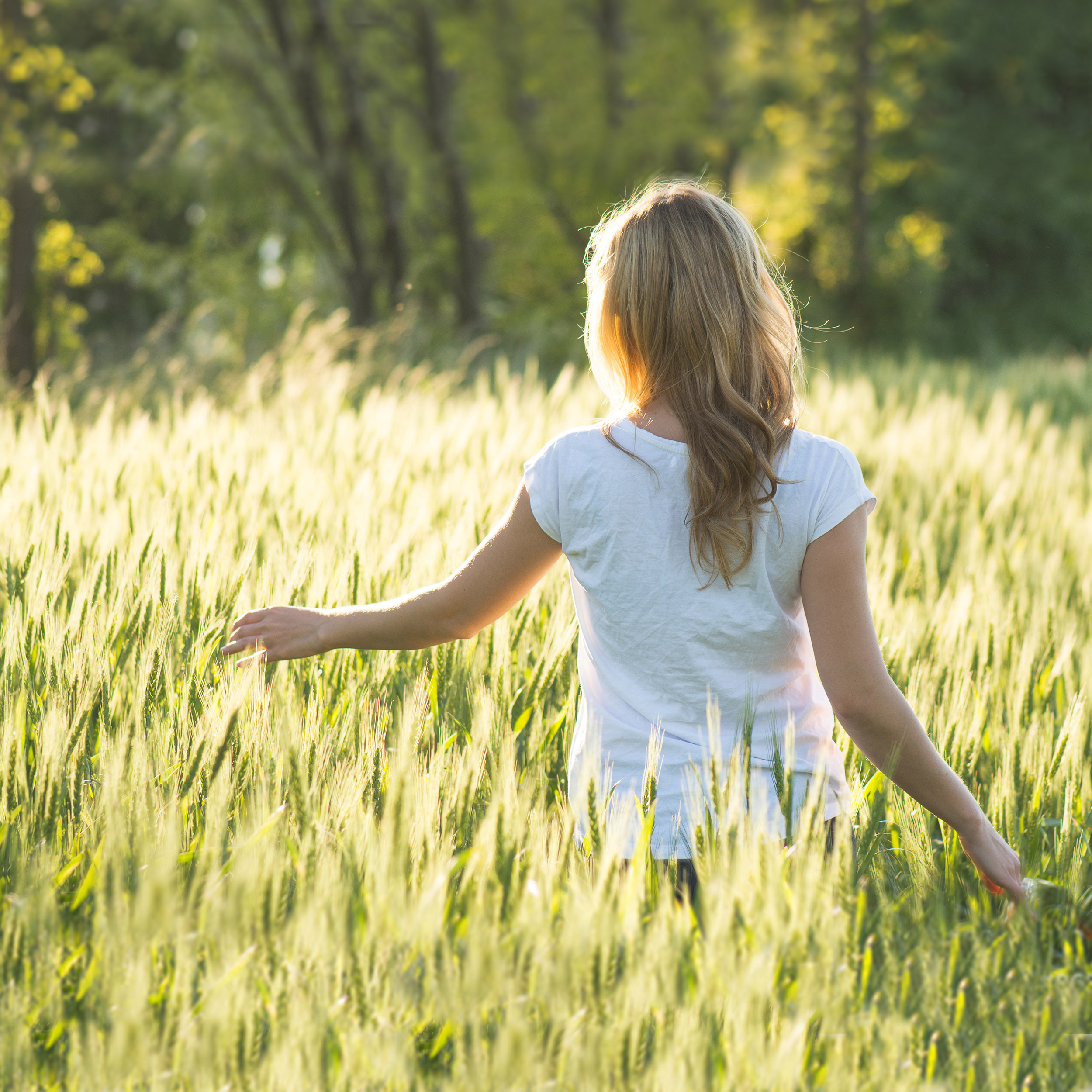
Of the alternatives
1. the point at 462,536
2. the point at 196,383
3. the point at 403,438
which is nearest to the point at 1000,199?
the point at 196,383

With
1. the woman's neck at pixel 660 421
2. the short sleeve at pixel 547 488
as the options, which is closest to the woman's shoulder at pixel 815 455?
the woman's neck at pixel 660 421

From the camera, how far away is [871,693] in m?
1.44

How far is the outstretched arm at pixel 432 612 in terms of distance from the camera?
157 cm

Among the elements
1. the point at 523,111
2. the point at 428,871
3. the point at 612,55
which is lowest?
the point at 428,871

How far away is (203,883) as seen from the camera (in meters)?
1.23

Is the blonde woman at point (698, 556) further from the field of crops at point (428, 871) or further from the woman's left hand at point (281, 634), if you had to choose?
the field of crops at point (428, 871)

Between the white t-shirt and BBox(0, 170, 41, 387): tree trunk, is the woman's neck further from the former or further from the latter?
BBox(0, 170, 41, 387): tree trunk

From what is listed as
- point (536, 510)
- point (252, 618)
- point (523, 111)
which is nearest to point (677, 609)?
point (536, 510)

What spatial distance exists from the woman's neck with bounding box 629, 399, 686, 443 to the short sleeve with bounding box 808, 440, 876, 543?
20 centimetres

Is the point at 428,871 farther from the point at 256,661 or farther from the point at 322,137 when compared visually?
the point at 322,137

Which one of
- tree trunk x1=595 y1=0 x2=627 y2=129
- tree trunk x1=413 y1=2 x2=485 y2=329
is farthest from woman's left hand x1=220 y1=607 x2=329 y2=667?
tree trunk x1=595 y1=0 x2=627 y2=129

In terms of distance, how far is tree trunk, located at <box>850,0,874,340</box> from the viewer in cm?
1288

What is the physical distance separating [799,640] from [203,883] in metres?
0.87

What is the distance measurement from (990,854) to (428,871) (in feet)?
2.55
